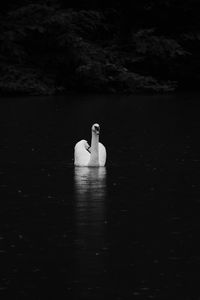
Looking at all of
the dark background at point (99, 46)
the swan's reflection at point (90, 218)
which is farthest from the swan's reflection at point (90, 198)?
the dark background at point (99, 46)

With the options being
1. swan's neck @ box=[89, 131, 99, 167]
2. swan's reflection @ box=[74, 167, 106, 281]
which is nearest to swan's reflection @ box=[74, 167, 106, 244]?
swan's reflection @ box=[74, 167, 106, 281]

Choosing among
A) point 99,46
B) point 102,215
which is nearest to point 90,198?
point 102,215

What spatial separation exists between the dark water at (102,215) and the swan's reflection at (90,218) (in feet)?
0.04

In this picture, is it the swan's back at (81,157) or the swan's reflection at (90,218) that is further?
the swan's back at (81,157)

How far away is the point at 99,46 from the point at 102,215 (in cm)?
3244

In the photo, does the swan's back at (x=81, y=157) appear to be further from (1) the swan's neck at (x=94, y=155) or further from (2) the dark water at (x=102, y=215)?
(2) the dark water at (x=102, y=215)

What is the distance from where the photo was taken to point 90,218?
15.9 m

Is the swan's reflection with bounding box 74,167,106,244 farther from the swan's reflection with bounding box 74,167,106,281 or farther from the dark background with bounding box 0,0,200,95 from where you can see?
the dark background with bounding box 0,0,200,95

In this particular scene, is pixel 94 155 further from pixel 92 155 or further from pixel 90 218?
pixel 90 218

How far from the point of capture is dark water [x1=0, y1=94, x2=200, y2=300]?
1225cm

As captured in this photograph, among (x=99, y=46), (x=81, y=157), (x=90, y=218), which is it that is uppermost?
(x=99, y=46)

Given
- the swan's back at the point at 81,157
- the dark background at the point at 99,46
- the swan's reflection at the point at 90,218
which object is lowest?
the swan's reflection at the point at 90,218

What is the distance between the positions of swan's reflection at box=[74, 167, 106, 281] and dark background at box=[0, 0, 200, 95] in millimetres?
24329

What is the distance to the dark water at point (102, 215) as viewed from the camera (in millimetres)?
12250
